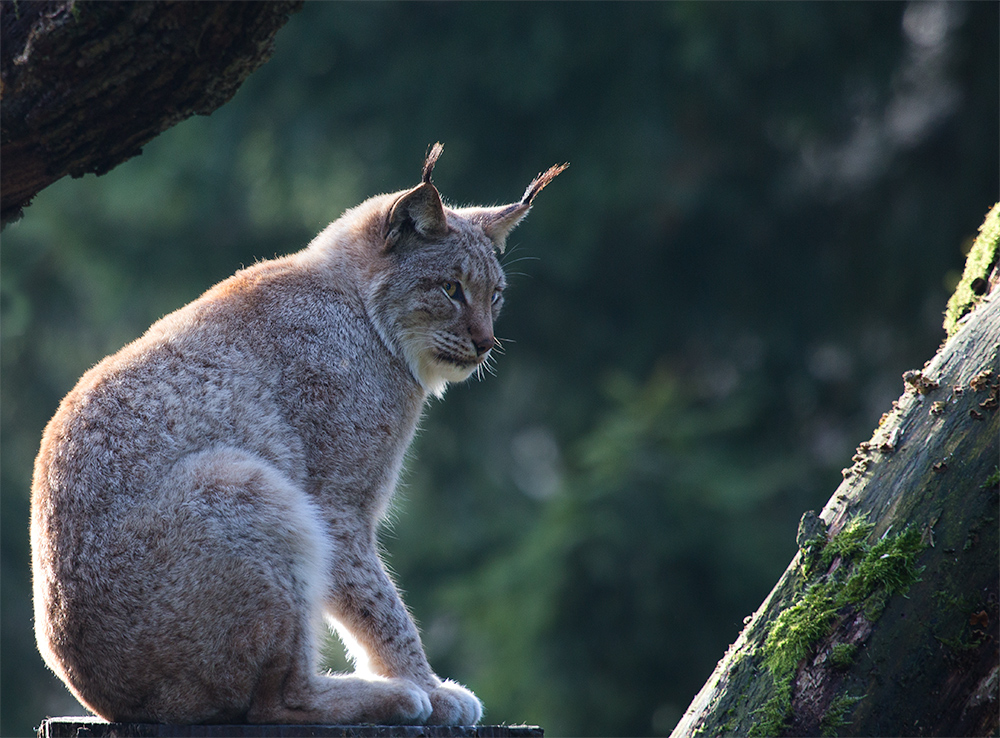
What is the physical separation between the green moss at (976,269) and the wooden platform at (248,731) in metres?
2.13

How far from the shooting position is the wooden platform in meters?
2.79

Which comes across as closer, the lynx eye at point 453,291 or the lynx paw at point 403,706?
the lynx paw at point 403,706

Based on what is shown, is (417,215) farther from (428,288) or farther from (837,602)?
(837,602)

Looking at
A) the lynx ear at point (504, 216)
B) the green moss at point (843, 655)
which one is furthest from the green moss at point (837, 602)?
the lynx ear at point (504, 216)

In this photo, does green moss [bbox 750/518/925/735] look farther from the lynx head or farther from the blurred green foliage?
the blurred green foliage

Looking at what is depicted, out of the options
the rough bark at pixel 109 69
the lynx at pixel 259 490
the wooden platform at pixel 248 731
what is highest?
the rough bark at pixel 109 69

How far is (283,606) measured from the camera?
10.1 ft

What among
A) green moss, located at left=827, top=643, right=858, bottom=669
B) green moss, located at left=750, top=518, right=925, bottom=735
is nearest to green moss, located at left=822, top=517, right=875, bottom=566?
green moss, located at left=750, top=518, right=925, bottom=735

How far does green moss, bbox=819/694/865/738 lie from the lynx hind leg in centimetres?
134

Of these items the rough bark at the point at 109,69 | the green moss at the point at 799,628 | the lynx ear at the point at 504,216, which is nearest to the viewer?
the green moss at the point at 799,628

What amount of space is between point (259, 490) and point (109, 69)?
143 cm

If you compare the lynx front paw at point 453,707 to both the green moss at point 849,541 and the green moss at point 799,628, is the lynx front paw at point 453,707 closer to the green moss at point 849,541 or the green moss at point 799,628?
the green moss at point 799,628

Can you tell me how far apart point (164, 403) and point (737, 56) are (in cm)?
976

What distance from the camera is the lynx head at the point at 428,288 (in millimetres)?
4188
